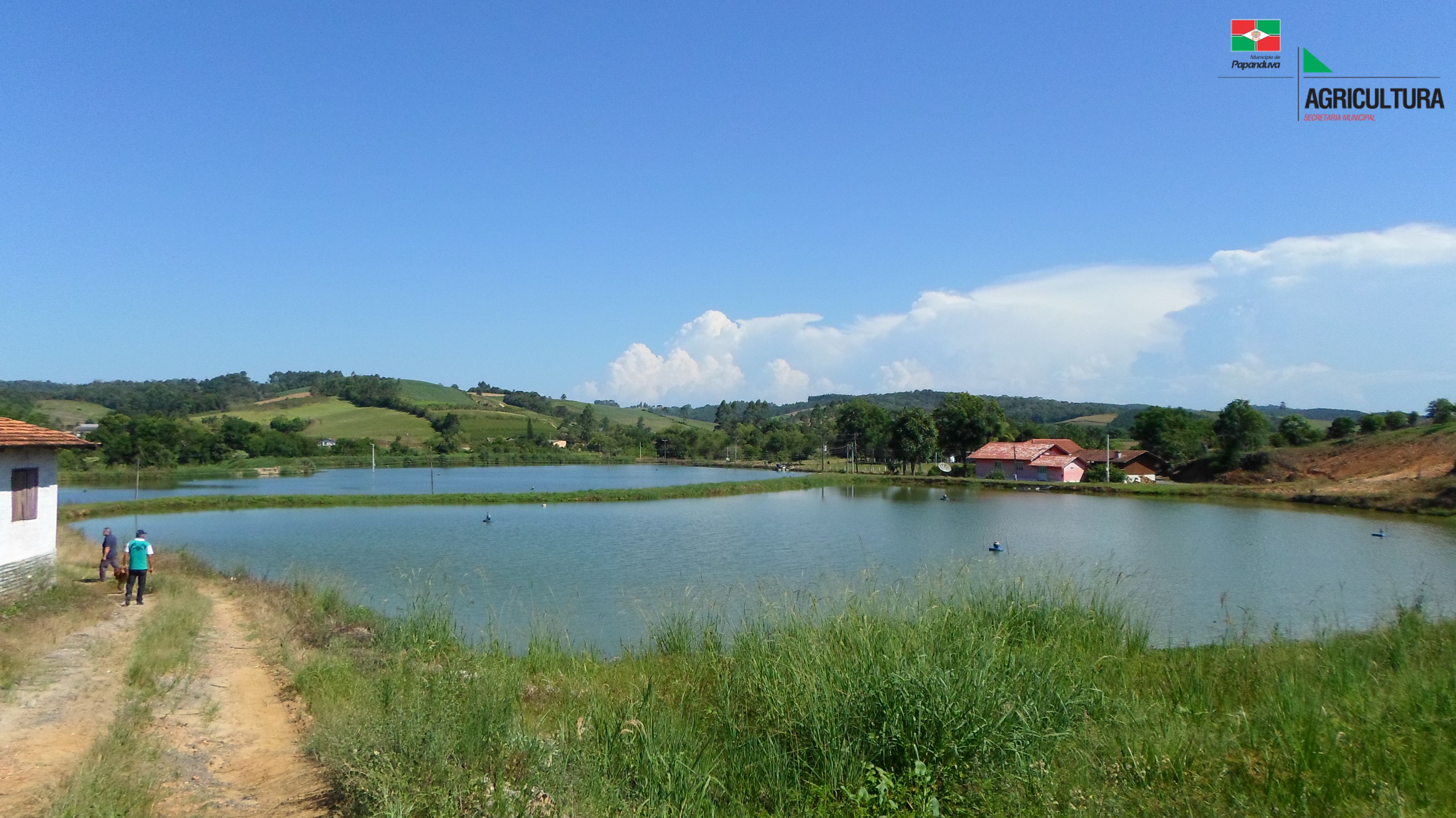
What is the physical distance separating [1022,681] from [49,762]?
25.8 ft

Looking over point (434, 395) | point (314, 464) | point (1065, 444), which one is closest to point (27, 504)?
point (1065, 444)

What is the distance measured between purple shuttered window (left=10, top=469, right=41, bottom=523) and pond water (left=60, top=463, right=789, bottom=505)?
35.4 meters

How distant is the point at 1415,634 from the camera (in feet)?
29.8

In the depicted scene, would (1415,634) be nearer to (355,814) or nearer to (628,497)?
(355,814)

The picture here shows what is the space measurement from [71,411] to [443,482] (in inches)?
2899

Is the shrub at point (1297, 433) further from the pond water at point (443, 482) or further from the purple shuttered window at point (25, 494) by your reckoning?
the purple shuttered window at point (25, 494)

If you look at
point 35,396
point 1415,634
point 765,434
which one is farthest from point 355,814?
point 35,396

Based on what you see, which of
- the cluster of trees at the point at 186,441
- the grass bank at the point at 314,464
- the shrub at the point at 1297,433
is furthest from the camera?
the cluster of trees at the point at 186,441

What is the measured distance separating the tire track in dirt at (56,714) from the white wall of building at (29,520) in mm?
2907

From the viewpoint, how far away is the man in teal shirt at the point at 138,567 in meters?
13.6

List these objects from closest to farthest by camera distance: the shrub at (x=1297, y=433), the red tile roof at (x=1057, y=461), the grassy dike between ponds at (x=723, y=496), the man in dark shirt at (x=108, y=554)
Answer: the man in dark shirt at (x=108, y=554), the grassy dike between ponds at (x=723, y=496), the red tile roof at (x=1057, y=461), the shrub at (x=1297, y=433)

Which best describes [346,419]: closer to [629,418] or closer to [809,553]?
[629,418]

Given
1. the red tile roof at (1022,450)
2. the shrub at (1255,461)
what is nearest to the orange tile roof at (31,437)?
the red tile roof at (1022,450)

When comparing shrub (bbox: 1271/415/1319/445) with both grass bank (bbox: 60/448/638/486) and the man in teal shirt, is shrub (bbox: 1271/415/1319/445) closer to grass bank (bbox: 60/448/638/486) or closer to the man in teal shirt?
grass bank (bbox: 60/448/638/486)
